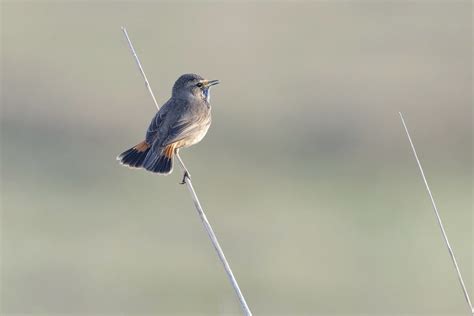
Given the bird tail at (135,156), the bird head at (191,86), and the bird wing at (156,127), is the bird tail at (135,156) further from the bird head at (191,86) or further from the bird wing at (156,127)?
the bird head at (191,86)

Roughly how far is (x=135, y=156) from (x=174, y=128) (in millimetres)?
310

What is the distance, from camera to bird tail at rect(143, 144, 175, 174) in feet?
22.4

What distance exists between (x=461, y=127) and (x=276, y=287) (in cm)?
586

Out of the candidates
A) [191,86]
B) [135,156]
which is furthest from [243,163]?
[135,156]

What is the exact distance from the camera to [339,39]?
20703 mm

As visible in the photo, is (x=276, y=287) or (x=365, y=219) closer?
(x=276, y=287)

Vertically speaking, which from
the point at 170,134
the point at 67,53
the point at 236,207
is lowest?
the point at 170,134

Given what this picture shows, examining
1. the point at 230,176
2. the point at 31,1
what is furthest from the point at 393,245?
the point at 31,1

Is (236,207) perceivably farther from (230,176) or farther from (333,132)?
(333,132)

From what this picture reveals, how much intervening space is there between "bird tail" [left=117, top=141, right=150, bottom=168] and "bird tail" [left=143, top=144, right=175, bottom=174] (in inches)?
3.7

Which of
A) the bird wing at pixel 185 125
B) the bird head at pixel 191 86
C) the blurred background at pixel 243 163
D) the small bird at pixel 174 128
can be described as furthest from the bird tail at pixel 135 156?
the blurred background at pixel 243 163

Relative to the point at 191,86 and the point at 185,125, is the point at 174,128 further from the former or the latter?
the point at 191,86

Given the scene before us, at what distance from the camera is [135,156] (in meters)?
7.10

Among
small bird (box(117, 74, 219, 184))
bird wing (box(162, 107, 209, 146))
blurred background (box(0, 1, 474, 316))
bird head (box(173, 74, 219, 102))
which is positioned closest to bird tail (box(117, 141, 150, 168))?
small bird (box(117, 74, 219, 184))
